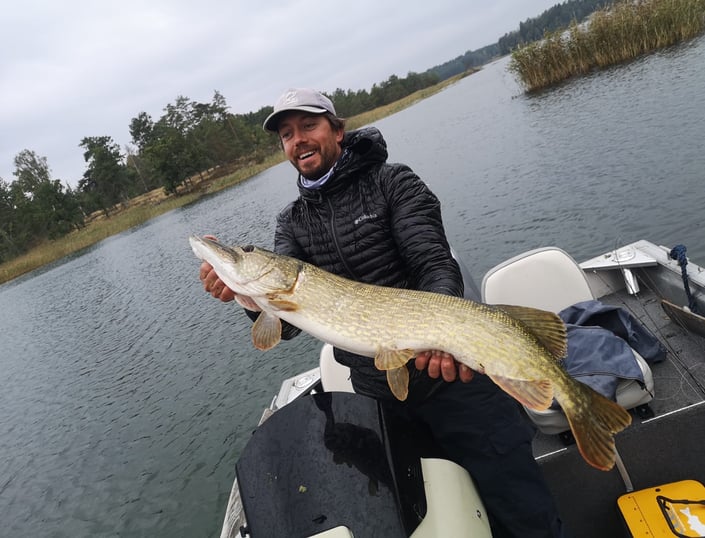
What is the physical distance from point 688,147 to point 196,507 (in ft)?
36.3

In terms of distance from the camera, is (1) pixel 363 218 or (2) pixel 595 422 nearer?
(2) pixel 595 422

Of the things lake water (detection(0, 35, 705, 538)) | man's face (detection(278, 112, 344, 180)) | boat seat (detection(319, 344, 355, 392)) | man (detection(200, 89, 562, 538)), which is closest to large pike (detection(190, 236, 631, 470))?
man (detection(200, 89, 562, 538))

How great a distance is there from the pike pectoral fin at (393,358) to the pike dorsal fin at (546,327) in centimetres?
Answer: 44

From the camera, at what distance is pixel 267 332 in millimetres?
2199

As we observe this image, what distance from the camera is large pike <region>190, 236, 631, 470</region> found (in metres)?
1.62

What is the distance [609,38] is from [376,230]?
829 inches

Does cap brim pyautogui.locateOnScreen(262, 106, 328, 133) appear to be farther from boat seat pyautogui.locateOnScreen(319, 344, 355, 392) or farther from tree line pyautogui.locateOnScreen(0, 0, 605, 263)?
tree line pyautogui.locateOnScreen(0, 0, 605, 263)

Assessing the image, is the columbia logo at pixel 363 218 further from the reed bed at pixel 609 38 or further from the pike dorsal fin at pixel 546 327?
the reed bed at pixel 609 38

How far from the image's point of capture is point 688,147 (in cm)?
887

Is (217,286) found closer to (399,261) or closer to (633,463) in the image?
(399,261)

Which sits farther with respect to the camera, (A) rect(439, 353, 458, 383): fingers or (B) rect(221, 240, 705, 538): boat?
(A) rect(439, 353, 458, 383): fingers

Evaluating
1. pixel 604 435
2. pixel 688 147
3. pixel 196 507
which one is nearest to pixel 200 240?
pixel 604 435

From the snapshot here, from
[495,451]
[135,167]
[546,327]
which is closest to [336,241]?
[546,327]

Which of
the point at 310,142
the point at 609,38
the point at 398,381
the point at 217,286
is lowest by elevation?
the point at 398,381
